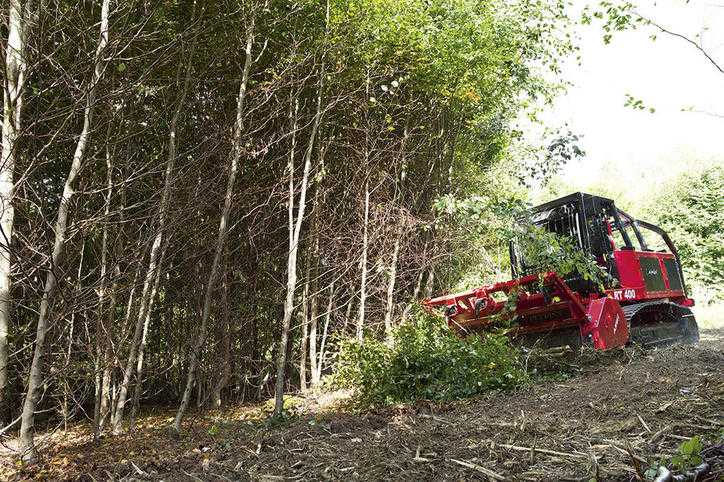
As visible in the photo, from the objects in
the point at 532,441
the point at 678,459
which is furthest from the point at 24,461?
the point at 678,459

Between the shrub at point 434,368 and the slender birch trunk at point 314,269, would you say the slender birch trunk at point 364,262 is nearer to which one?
the slender birch trunk at point 314,269

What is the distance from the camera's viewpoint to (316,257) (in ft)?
27.4

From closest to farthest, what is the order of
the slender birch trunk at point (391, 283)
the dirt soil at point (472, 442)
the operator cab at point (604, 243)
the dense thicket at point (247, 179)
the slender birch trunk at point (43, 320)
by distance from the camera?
the dirt soil at point (472, 442)
the slender birch trunk at point (43, 320)
the dense thicket at point (247, 179)
the operator cab at point (604, 243)
the slender birch trunk at point (391, 283)

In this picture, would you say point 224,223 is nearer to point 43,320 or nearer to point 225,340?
point 43,320

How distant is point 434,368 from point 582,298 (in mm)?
2465

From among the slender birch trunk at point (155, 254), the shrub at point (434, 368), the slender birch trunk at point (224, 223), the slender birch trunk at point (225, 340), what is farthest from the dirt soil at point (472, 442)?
the slender birch trunk at point (225, 340)

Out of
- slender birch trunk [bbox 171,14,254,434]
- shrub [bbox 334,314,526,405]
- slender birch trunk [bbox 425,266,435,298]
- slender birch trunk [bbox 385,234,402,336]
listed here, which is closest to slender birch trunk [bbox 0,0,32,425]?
slender birch trunk [bbox 171,14,254,434]

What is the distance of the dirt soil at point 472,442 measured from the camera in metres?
2.60

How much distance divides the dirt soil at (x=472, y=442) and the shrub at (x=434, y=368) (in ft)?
2.09

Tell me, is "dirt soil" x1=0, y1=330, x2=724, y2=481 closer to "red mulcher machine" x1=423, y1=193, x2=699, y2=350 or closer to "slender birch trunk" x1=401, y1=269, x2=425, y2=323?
"red mulcher machine" x1=423, y1=193, x2=699, y2=350

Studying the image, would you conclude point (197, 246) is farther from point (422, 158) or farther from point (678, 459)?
point (678, 459)

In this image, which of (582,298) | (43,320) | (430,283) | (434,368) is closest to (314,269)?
(430,283)

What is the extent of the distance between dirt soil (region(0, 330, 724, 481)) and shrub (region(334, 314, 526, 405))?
638mm

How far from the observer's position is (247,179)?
7652 mm
